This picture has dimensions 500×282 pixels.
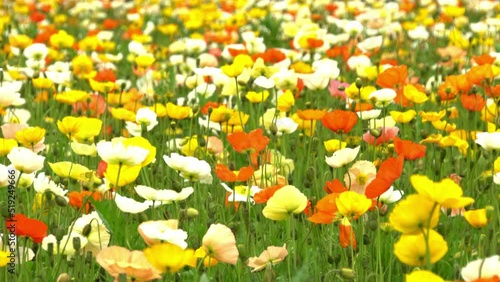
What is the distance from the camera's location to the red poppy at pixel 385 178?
6.89 ft

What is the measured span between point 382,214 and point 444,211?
0.37 metres

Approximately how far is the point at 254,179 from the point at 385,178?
75 cm

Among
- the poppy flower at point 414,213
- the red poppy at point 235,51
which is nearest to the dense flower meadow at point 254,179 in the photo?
the poppy flower at point 414,213

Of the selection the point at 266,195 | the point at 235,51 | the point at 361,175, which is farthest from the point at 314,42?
the point at 266,195

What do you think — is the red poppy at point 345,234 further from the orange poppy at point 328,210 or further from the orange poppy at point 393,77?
the orange poppy at point 393,77

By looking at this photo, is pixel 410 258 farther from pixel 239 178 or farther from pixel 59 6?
pixel 59 6

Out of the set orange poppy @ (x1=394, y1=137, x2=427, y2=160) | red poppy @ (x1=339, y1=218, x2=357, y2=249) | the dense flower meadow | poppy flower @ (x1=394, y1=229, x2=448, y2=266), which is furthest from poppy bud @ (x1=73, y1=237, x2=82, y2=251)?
orange poppy @ (x1=394, y1=137, x2=427, y2=160)

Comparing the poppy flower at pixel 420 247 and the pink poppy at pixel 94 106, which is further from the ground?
the poppy flower at pixel 420 247

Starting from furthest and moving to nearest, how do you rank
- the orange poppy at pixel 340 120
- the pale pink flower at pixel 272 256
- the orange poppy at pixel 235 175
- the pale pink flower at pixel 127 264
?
the orange poppy at pixel 340 120 < the orange poppy at pixel 235 175 < the pale pink flower at pixel 272 256 < the pale pink flower at pixel 127 264

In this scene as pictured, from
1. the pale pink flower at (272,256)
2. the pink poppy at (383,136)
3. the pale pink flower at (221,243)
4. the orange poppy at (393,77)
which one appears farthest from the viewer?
the orange poppy at (393,77)

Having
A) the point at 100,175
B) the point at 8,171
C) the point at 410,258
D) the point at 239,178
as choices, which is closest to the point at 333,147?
the point at 239,178

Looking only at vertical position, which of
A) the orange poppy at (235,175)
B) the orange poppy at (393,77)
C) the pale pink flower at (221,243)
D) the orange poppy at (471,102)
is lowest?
the orange poppy at (471,102)

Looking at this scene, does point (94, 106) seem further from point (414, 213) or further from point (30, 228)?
point (414, 213)

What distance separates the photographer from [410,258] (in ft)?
5.56
